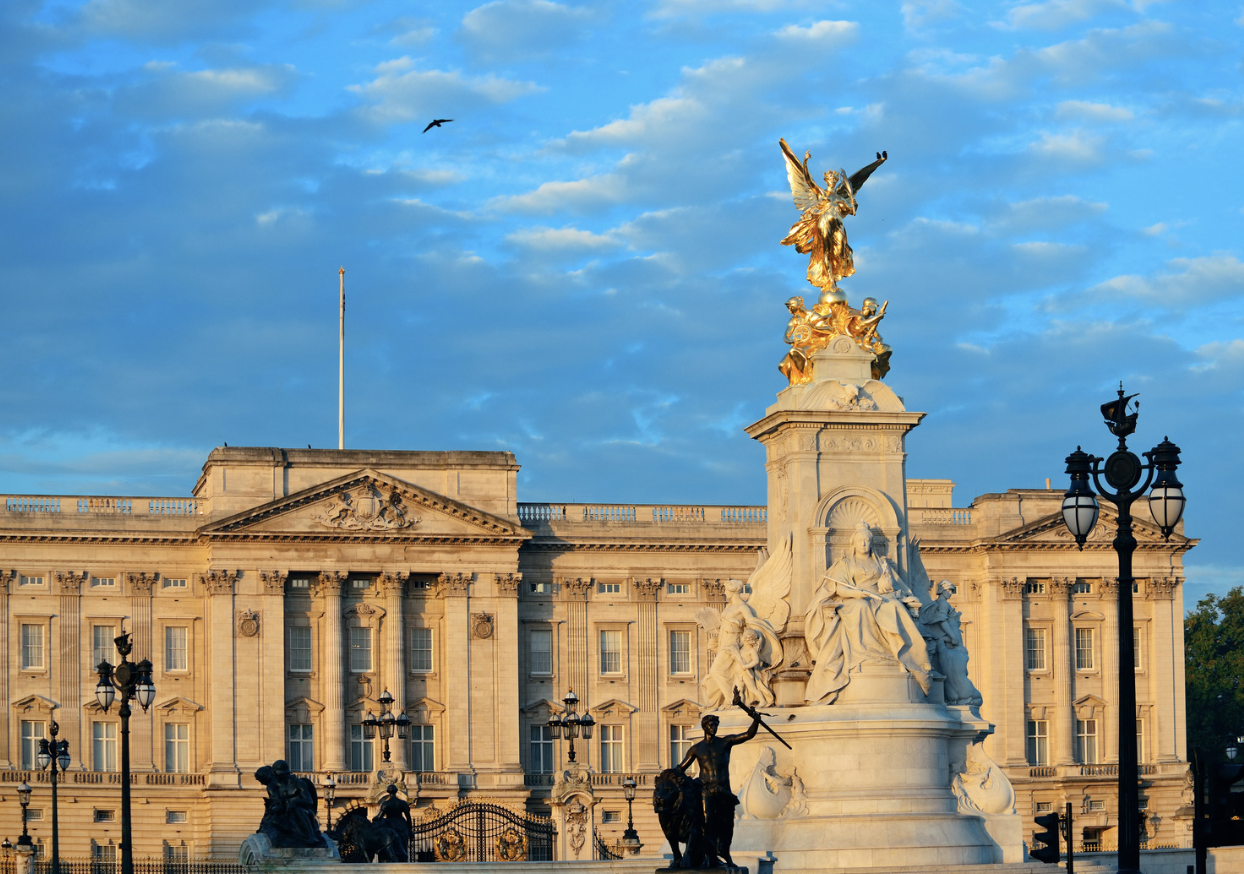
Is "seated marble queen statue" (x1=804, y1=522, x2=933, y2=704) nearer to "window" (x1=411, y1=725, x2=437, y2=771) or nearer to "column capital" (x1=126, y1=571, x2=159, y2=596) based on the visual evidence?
"window" (x1=411, y1=725, x2=437, y2=771)

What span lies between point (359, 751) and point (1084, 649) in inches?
1194

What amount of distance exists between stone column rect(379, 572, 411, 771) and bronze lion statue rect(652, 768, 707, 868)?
60.2m

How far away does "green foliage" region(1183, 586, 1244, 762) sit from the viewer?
113 m

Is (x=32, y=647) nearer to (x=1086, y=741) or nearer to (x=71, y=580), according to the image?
(x=71, y=580)

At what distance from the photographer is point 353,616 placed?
92938 millimetres

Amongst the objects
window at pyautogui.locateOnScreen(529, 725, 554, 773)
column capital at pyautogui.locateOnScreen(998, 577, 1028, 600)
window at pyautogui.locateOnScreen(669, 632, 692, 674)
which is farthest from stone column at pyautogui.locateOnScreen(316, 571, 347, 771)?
column capital at pyautogui.locateOnScreen(998, 577, 1028, 600)

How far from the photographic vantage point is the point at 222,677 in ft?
294

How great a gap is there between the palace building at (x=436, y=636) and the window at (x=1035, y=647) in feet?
0.30

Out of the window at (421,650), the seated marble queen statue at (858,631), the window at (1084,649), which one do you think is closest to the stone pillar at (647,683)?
the window at (421,650)

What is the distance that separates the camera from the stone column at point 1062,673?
9638 cm

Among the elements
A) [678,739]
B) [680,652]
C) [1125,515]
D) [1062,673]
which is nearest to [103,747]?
[678,739]

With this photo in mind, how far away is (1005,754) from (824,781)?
5827 centimetres

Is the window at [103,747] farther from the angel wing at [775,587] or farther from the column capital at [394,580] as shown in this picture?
the angel wing at [775,587]

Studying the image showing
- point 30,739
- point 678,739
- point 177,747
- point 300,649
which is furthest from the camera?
point 678,739
